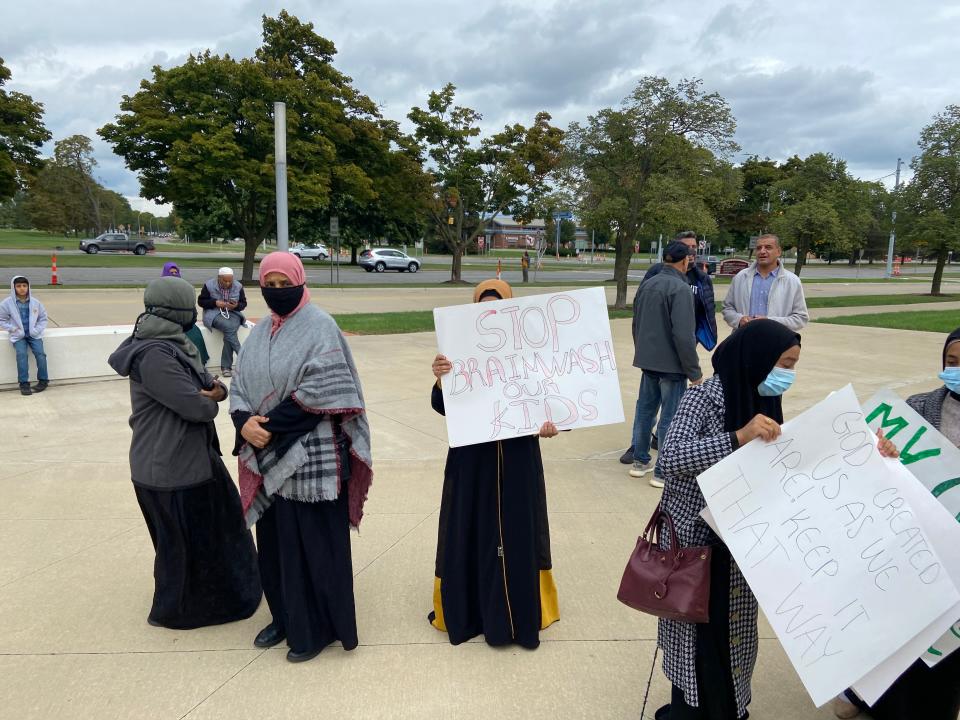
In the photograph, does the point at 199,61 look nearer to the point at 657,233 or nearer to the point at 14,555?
the point at 657,233

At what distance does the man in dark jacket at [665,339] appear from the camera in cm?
533

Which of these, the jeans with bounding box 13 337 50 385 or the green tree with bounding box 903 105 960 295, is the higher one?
the green tree with bounding box 903 105 960 295

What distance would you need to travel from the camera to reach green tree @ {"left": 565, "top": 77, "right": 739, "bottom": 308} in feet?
53.1

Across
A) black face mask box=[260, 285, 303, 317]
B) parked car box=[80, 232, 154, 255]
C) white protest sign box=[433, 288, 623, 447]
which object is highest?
parked car box=[80, 232, 154, 255]

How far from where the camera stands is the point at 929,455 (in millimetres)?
2404

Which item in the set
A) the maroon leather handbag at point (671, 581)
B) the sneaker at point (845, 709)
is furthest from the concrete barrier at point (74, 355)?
the sneaker at point (845, 709)

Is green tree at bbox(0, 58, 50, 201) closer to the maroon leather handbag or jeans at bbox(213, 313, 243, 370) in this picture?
jeans at bbox(213, 313, 243, 370)

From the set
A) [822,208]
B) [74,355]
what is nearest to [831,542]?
[74,355]

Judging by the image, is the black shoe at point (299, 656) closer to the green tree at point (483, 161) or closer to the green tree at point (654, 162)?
the green tree at point (654, 162)

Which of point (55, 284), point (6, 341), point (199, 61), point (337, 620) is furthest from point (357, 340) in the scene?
point (199, 61)

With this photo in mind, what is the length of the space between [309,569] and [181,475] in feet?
2.56

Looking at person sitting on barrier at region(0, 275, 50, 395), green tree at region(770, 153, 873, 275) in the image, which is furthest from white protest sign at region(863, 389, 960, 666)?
green tree at region(770, 153, 873, 275)

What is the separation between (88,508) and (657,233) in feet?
49.9

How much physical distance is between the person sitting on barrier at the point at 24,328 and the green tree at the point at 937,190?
25.9m
